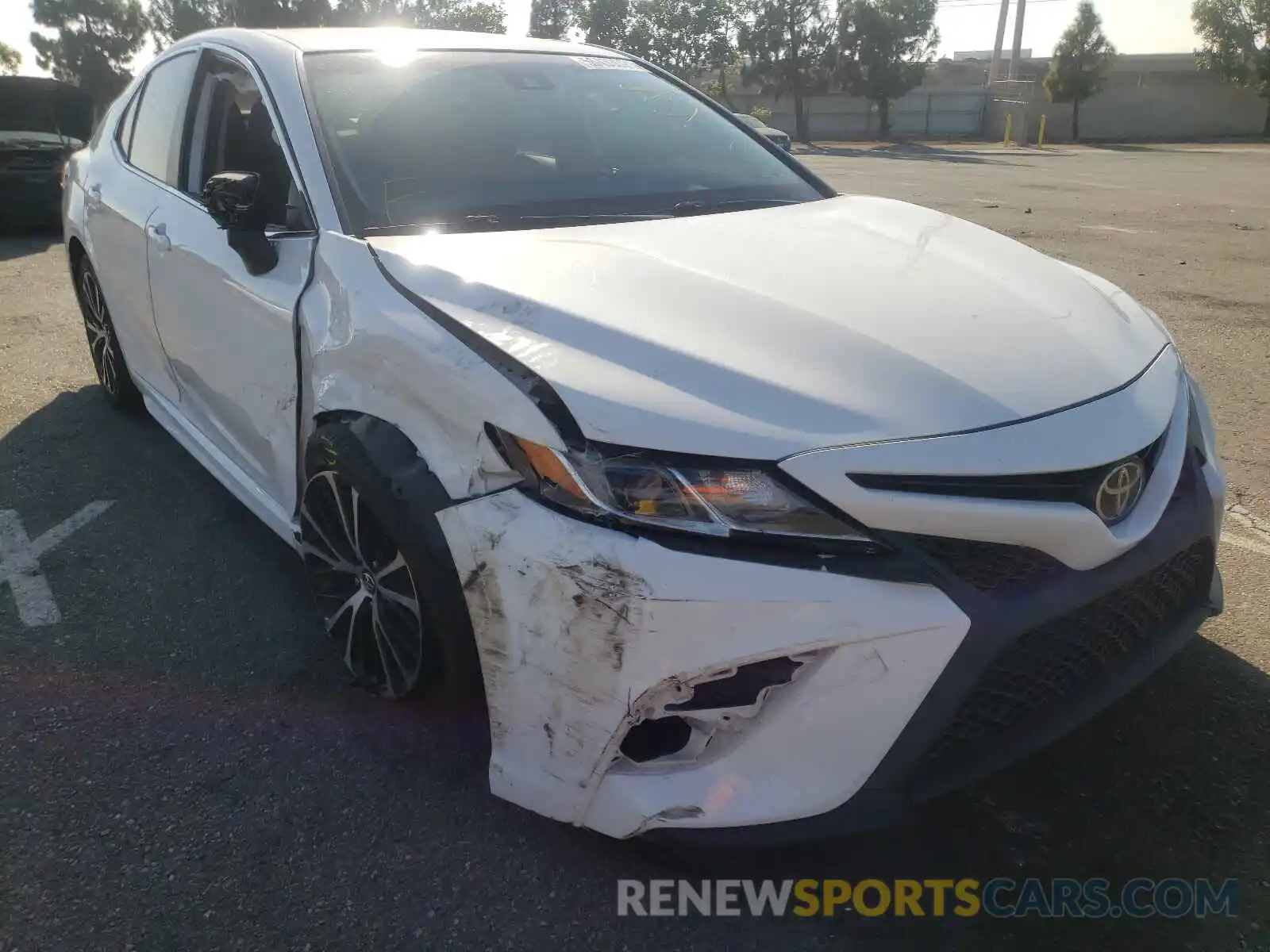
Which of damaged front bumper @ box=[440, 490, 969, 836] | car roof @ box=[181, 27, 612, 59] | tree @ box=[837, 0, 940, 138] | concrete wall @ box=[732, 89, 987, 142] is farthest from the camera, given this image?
tree @ box=[837, 0, 940, 138]

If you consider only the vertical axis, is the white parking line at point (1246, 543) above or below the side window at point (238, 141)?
below

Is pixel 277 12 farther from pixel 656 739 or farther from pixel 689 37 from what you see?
pixel 656 739

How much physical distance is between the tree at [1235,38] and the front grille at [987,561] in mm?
59784

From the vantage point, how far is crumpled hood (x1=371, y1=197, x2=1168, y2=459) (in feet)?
5.82

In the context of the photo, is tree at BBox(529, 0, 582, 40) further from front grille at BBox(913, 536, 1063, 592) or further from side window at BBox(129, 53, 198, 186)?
front grille at BBox(913, 536, 1063, 592)

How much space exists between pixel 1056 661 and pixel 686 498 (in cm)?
70

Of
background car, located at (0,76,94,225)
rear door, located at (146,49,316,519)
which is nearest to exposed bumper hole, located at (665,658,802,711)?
rear door, located at (146,49,316,519)

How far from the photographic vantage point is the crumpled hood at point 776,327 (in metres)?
1.77

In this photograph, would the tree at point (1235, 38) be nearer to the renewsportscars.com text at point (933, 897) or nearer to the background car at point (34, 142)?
the background car at point (34, 142)

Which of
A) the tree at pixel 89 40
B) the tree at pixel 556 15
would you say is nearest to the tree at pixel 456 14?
the tree at pixel 556 15

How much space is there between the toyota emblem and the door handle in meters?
2.81

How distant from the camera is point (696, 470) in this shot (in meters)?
1.73

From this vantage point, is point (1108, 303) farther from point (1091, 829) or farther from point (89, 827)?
point (89, 827)

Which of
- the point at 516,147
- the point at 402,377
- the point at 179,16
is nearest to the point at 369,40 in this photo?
the point at 516,147
